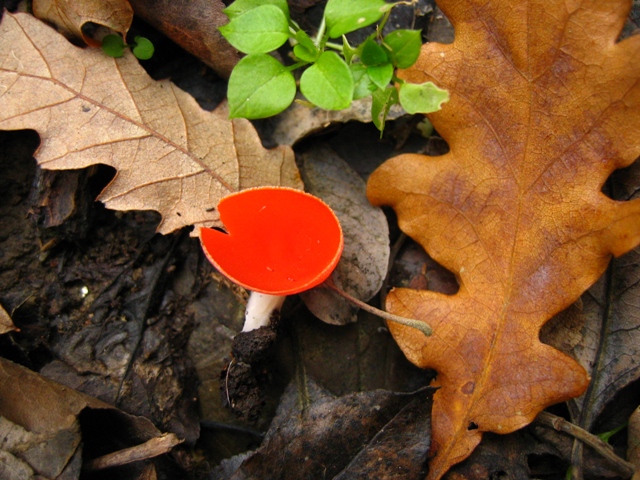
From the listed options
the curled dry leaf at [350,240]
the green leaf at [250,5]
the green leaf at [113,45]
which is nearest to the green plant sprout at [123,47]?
the green leaf at [113,45]

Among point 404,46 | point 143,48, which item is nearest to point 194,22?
point 143,48

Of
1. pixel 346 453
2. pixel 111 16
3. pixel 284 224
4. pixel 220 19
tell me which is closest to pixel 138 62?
pixel 111 16

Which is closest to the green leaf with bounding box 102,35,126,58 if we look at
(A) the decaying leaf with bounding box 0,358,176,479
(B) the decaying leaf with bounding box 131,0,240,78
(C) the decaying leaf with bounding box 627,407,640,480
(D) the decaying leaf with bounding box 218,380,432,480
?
(B) the decaying leaf with bounding box 131,0,240,78

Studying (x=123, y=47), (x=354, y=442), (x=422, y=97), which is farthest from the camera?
(x=123, y=47)

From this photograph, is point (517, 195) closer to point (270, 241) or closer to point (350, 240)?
point (350, 240)

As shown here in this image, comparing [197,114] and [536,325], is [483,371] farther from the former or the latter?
[197,114]
